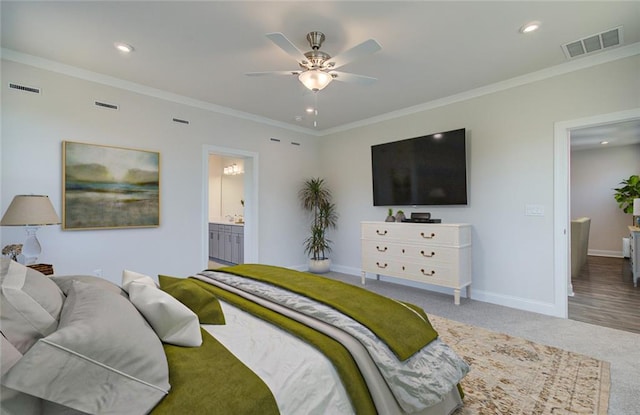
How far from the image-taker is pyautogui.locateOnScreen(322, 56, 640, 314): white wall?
314cm

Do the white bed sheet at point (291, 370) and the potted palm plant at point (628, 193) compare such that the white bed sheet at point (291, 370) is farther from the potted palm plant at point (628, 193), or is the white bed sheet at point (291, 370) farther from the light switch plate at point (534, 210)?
the potted palm plant at point (628, 193)

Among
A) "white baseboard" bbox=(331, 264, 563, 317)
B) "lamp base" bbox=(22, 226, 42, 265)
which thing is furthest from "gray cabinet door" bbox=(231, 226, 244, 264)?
"lamp base" bbox=(22, 226, 42, 265)

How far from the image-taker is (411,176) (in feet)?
14.7

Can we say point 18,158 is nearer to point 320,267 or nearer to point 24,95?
point 24,95

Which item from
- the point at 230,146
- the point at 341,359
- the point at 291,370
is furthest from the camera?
the point at 230,146

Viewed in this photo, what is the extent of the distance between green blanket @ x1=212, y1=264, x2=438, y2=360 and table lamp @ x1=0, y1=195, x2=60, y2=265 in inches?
81.1

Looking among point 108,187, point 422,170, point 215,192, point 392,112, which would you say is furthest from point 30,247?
point 215,192

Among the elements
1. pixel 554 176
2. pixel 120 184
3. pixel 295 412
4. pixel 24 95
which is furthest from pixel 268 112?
pixel 295 412

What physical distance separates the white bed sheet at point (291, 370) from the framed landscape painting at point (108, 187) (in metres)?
2.95

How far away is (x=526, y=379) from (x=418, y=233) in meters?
2.13

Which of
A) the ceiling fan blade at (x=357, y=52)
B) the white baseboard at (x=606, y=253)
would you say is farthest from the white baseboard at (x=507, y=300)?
the white baseboard at (x=606, y=253)

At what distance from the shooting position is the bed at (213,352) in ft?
2.63

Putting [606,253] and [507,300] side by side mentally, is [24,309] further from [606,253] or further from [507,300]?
[606,253]

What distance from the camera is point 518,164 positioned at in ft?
12.0
